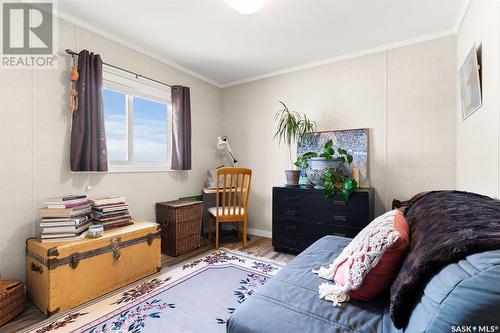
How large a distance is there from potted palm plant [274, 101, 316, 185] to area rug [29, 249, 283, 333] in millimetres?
1160

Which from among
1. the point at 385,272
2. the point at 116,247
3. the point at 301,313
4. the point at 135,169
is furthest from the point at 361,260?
the point at 135,169

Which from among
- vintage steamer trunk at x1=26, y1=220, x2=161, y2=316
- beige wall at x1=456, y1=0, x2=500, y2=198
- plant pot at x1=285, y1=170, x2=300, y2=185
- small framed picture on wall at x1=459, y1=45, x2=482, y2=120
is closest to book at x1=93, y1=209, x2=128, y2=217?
vintage steamer trunk at x1=26, y1=220, x2=161, y2=316

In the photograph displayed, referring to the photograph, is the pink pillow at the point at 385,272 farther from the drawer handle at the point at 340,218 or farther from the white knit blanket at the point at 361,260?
the drawer handle at the point at 340,218

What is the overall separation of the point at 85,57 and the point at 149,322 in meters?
2.45

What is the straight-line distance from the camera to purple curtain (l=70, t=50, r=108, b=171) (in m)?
2.26

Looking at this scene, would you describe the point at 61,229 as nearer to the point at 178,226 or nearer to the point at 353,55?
the point at 178,226

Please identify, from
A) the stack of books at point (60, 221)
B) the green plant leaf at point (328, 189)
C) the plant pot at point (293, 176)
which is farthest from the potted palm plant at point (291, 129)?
the stack of books at point (60, 221)

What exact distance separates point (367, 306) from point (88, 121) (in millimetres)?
2720

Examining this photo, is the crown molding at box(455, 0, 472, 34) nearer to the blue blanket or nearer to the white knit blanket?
the white knit blanket

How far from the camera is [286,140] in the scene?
3514 mm

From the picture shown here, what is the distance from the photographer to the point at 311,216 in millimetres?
2762

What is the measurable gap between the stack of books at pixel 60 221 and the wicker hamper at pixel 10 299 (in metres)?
0.36

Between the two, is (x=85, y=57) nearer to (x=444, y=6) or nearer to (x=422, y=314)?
(x=422, y=314)

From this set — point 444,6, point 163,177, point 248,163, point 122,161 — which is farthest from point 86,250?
point 444,6
